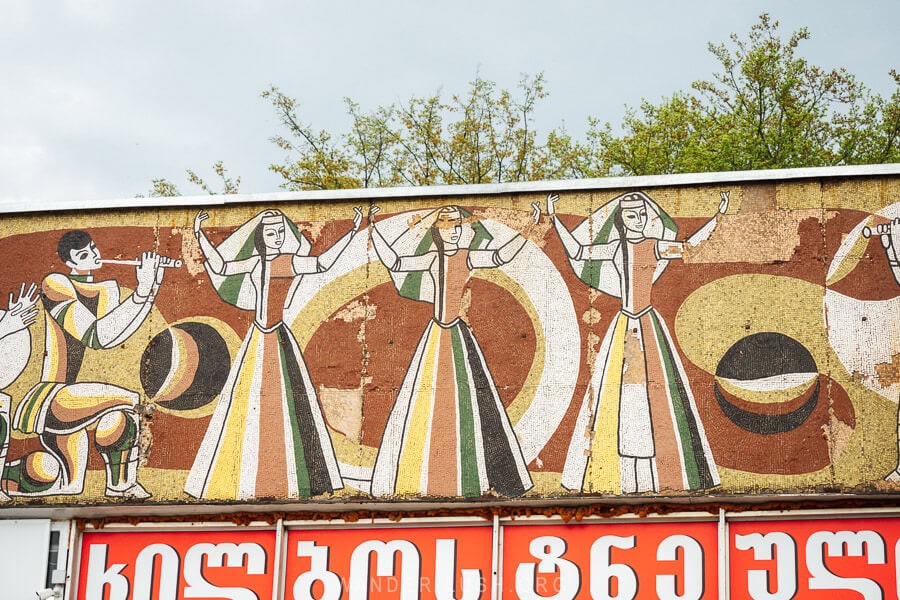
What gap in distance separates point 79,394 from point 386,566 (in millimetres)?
3454

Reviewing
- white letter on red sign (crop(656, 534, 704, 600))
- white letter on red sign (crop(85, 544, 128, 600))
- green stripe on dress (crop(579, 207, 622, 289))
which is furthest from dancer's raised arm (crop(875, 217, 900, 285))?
white letter on red sign (crop(85, 544, 128, 600))

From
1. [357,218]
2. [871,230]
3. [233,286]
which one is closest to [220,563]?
[233,286]

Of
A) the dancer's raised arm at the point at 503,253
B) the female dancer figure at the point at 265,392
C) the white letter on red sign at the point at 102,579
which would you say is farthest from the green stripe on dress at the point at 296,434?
the dancer's raised arm at the point at 503,253

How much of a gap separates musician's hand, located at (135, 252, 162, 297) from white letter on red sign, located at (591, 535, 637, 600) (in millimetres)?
4959

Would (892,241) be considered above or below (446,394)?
above

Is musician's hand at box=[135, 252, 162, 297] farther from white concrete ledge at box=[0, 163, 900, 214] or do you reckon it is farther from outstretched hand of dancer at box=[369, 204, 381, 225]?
outstretched hand of dancer at box=[369, 204, 381, 225]

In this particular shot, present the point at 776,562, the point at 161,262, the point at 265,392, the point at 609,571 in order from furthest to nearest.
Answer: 1. the point at 161,262
2. the point at 265,392
3. the point at 609,571
4. the point at 776,562

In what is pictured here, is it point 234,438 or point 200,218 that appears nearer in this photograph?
point 234,438

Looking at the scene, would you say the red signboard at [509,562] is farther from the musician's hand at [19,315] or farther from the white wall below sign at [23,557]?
the musician's hand at [19,315]

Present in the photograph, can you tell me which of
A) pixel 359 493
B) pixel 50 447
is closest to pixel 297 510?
pixel 359 493

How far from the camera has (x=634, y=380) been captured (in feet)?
33.5

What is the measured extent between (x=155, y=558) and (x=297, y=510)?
4.94 ft

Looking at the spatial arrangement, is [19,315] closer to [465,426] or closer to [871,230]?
[465,426]

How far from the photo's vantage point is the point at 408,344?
1070 cm
